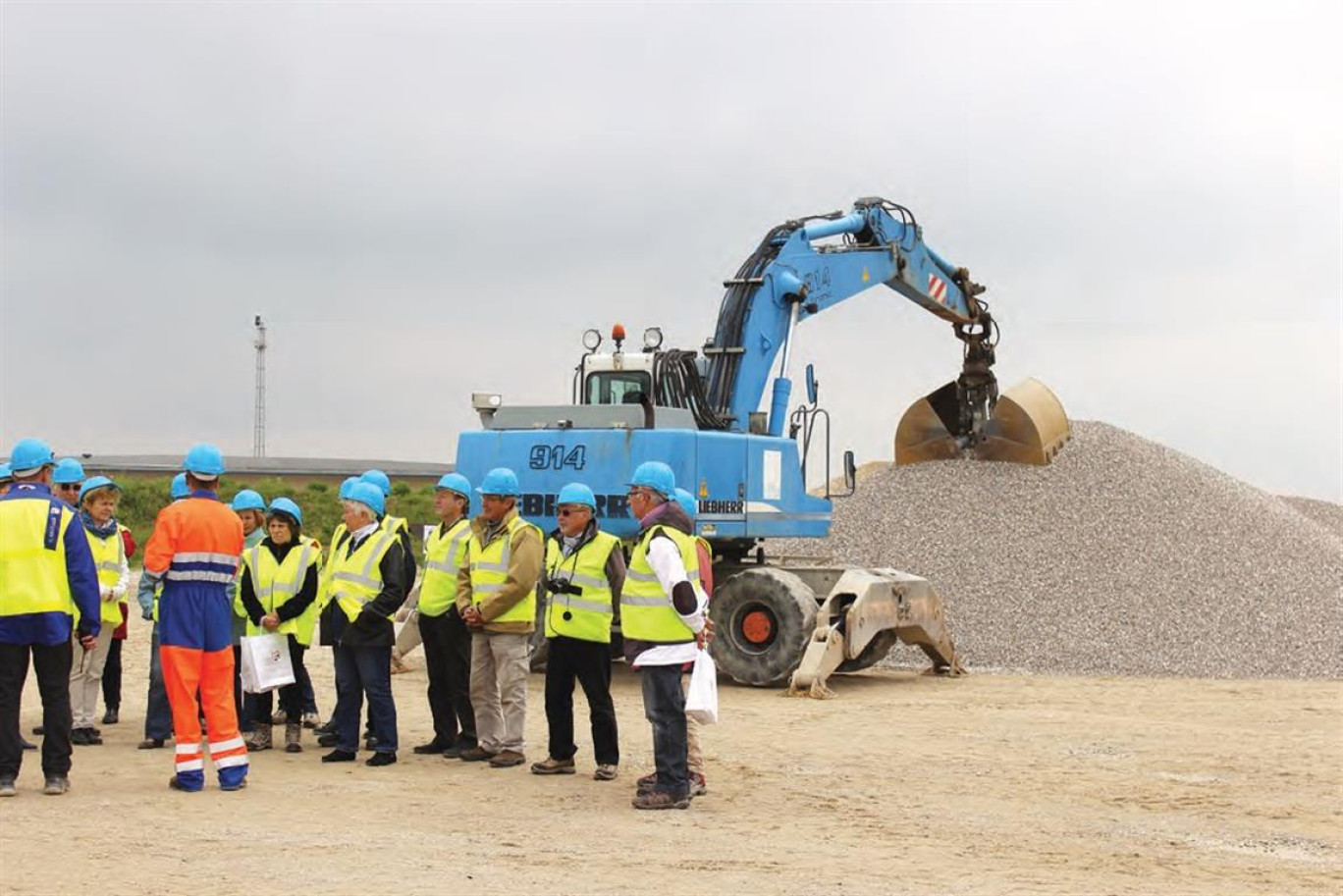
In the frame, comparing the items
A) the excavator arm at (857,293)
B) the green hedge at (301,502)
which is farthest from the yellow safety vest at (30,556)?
the green hedge at (301,502)

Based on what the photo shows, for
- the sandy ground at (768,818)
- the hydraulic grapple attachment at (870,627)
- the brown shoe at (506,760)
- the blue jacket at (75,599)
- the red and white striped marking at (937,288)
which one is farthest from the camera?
the red and white striped marking at (937,288)

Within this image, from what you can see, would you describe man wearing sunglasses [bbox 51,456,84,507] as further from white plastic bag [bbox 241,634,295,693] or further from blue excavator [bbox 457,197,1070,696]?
blue excavator [bbox 457,197,1070,696]

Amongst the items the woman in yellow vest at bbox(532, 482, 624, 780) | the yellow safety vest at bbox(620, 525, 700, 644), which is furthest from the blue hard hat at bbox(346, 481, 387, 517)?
the yellow safety vest at bbox(620, 525, 700, 644)

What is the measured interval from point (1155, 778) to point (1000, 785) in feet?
3.86

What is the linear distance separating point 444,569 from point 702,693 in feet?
8.10

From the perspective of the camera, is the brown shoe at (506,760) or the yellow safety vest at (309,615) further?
the yellow safety vest at (309,615)

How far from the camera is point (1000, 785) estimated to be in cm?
1026

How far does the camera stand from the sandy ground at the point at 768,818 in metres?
7.47

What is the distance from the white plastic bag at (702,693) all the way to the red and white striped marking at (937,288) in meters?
13.0

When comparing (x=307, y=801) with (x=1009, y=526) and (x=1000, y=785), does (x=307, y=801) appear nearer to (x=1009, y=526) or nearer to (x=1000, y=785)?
(x=1000, y=785)

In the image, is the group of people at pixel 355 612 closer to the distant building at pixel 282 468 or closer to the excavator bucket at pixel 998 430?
the excavator bucket at pixel 998 430

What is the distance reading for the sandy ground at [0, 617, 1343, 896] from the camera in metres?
7.47

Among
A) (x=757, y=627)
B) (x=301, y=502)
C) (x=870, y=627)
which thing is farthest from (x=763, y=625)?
(x=301, y=502)

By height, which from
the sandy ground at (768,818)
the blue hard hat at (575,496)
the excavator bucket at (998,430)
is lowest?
the sandy ground at (768,818)
